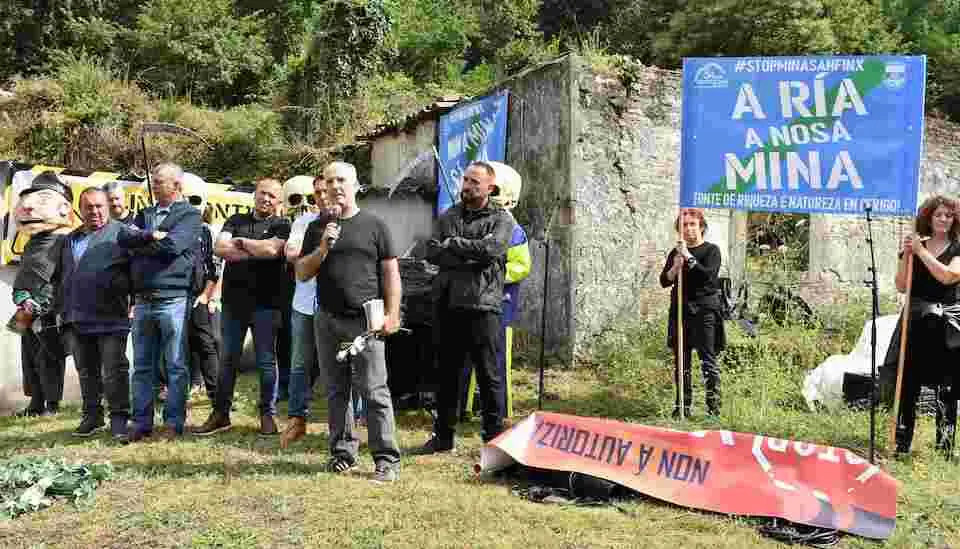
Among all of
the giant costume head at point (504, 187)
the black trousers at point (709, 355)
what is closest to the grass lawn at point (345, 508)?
the black trousers at point (709, 355)

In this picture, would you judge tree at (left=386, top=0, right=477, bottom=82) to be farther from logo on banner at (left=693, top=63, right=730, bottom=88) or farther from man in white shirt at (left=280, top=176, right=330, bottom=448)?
man in white shirt at (left=280, top=176, right=330, bottom=448)

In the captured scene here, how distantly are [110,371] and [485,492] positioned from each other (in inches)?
115

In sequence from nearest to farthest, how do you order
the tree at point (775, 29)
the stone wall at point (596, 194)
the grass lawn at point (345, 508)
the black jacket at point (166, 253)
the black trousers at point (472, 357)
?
the grass lawn at point (345, 508), the black trousers at point (472, 357), the black jacket at point (166, 253), the stone wall at point (596, 194), the tree at point (775, 29)

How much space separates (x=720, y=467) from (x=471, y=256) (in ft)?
6.06

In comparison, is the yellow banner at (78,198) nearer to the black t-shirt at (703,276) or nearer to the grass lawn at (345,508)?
the grass lawn at (345,508)

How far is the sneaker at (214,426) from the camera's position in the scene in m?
5.80

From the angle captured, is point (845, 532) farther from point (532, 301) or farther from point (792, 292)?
point (792, 292)

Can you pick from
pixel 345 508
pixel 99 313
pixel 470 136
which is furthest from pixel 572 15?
pixel 345 508

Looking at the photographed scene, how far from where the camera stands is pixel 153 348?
552 cm

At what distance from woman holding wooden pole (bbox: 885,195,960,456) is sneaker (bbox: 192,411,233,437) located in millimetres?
4630

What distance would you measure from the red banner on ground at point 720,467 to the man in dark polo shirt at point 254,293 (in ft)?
6.52

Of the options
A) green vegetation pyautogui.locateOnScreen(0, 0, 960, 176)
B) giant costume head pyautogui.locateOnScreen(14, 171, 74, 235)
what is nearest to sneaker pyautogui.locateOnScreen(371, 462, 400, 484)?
giant costume head pyautogui.locateOnScreen(14, 171, 74, 235)

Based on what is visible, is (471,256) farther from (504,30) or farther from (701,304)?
(504,30)

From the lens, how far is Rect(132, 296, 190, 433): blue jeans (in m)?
5.42
